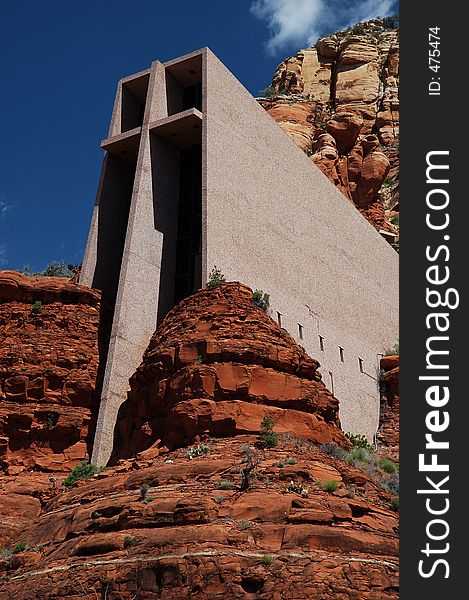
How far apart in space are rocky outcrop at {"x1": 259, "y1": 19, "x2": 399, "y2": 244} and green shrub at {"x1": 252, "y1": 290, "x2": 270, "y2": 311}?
1974 centimetres

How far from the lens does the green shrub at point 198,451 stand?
49.4ft

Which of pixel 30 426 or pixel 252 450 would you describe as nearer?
pixel 252 450

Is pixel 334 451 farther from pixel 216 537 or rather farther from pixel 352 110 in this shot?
pixel 352 110

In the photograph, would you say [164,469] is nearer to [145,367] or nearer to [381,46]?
[145,367]

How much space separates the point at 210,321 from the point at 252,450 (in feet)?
13.2

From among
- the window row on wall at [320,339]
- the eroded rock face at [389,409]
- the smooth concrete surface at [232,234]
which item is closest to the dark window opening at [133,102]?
the smooth concrete surface at [232,234]

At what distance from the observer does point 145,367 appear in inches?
721

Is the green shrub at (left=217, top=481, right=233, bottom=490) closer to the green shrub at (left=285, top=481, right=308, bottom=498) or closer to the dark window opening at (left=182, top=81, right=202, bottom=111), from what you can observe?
the green shrub at (left=285, top=481, right=308, bottom=498)

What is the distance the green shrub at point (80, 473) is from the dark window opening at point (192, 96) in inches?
493

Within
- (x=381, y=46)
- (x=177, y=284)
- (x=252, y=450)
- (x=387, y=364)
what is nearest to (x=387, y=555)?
(x=252, y=450)

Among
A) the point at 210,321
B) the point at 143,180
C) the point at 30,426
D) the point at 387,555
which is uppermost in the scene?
the point at 143,180

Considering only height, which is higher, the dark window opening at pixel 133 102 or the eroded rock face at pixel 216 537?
the dark window opening at pixel 133 102

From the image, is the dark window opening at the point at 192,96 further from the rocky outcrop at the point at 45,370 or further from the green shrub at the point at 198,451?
the green shrub at the point at 198,451

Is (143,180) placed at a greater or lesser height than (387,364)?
greater
